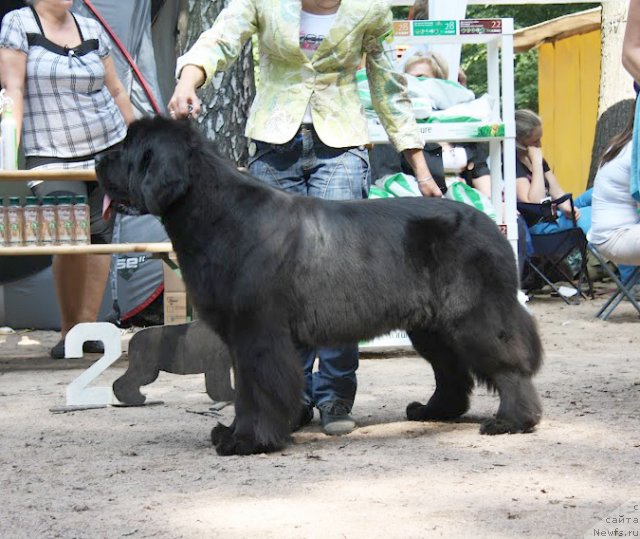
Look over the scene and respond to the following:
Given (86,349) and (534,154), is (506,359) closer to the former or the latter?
(86,349)

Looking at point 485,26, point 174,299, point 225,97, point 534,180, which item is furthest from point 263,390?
point 534,180

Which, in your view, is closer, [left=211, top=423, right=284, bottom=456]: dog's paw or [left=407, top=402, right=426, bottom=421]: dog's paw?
[left=211, top=423, right=284, bottom=456]: dog's paw

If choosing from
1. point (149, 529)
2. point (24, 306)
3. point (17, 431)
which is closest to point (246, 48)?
point (24, 306)

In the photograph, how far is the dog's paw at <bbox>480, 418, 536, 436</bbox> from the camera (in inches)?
165

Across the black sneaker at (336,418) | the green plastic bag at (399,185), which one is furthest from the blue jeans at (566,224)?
the black sneaker at (336,418)

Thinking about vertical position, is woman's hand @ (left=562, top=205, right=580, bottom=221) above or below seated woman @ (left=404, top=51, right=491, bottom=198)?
below

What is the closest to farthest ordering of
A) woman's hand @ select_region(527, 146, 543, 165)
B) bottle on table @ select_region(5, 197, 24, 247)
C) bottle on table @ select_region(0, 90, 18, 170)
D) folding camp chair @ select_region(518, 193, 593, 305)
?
1. bottle on table @ select_region(0, 90, 18, 170)
2. bottle on table @ select_region(5, 197, 24, 247)
3. folding camp chair @ select_region(518, 193, 593, 305)
4. woman's hand @ select_region(527, 146, 543, 165)

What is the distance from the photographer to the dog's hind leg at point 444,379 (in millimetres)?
4504

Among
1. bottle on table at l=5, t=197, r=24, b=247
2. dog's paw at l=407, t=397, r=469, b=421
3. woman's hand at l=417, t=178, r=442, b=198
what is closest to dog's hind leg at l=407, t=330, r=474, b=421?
dog's paw at l=407, t=397, r=469, b=421

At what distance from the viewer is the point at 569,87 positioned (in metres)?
14.4

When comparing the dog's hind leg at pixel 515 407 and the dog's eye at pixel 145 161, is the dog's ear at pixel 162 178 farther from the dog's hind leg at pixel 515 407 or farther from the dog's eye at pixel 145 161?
the dog's hind leg at pixel 515 407

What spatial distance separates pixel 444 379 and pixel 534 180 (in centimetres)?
558

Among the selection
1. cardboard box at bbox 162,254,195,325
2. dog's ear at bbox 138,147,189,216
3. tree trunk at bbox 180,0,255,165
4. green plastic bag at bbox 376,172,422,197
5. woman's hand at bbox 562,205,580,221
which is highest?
tree trunk at bbox 180,0,255,165

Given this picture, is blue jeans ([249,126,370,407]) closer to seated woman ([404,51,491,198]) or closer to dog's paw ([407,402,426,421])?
dog's paw ([407,402,426,421])
